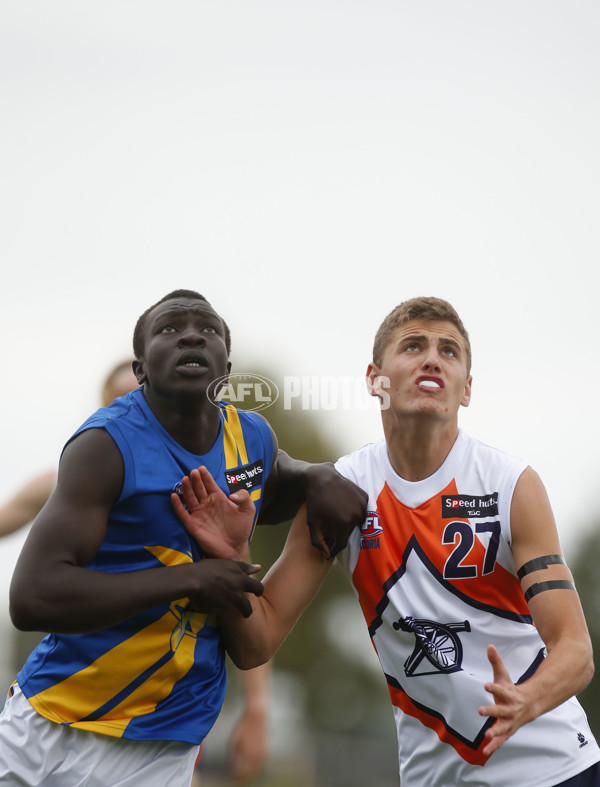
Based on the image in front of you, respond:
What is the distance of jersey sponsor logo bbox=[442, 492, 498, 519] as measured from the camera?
392 centimetres

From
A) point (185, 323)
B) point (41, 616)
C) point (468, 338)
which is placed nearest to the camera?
point (41, 616)

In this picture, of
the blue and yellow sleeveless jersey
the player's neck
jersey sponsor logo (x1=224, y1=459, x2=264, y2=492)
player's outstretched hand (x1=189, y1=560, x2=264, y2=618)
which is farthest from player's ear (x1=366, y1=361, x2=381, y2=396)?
player's outstretched hand (x1=189, y1=560, x2=264, y2=618)

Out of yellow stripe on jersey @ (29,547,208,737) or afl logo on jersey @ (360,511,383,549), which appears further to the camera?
afl logo on jersey @ (360,511,383,549)

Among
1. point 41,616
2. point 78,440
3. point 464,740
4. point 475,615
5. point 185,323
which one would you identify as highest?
point 185,323

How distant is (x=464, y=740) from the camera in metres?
3.74

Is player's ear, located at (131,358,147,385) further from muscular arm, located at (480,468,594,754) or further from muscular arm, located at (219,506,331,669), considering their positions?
muscular arm, located at (480,468,594,754)

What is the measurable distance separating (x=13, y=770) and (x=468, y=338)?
9.60ft

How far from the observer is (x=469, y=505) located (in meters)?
3.97

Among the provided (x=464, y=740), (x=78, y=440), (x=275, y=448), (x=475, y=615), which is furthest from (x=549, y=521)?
(x=78, y=440)

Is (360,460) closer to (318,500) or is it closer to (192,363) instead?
(318,500)

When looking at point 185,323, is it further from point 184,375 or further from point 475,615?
point 475,615

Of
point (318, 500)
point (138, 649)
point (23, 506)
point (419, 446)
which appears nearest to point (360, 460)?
point (419, 446)

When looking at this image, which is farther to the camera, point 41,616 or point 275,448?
point 275,448

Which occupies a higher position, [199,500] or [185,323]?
[185,323]
